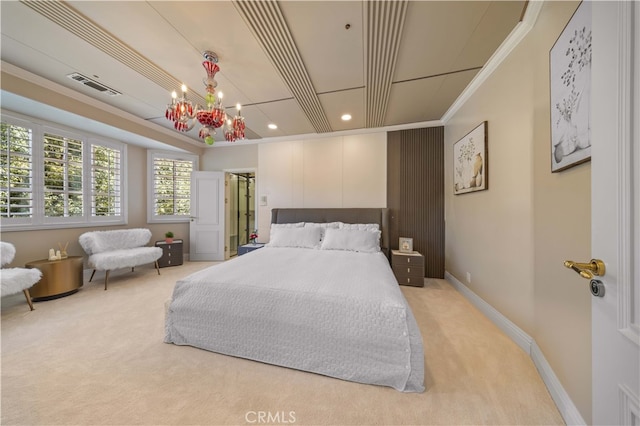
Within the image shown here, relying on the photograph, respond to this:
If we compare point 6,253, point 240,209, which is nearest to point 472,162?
point 240,209

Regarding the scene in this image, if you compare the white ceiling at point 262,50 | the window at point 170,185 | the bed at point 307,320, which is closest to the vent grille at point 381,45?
the white ceiling at point 262,50

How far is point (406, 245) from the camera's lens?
3484 mm

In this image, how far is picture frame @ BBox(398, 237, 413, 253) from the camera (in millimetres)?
3457

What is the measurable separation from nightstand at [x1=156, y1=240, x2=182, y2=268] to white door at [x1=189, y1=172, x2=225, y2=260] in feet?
1.12

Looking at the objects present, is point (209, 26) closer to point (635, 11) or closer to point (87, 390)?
point (635, 11)

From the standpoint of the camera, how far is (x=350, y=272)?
2.04 m

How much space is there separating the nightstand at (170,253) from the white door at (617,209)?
17.3 ft

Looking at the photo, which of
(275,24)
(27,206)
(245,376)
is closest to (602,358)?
(245,376)

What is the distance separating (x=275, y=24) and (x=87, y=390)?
9.53 ft

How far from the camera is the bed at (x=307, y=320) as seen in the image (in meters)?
1.40

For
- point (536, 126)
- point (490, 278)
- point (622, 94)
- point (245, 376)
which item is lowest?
point (245, 376)

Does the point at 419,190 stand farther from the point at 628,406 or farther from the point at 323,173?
the point at 628,406

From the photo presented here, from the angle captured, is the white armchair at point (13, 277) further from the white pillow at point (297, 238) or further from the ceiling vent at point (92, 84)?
the white pillow at point (297, 238)

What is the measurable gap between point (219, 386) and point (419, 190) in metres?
3.58
